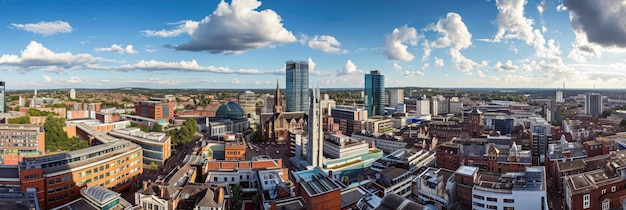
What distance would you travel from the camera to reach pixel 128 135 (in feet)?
207

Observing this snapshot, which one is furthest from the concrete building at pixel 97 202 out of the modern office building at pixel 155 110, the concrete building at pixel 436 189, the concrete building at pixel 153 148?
the modern office building at pixel 155 110

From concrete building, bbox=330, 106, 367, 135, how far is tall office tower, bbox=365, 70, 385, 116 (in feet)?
105

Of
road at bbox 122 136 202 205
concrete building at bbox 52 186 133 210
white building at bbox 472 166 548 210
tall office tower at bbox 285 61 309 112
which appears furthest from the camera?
tall office tower at bbox 285 61 309 112

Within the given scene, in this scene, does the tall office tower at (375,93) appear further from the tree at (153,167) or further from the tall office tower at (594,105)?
the tree at (153,167)

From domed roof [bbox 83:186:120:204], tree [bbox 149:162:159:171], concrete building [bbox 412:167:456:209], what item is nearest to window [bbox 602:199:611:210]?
concrete building [bbox 412:167:456:209]

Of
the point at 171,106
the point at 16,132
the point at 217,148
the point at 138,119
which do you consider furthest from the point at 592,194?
the point at 171,106

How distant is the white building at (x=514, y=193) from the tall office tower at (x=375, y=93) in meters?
102

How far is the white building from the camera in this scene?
3209 cm

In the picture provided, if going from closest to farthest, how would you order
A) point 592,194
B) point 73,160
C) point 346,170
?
1. point 592,194
2. point 73,160
3. point 346,170

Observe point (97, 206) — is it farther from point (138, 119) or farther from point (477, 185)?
point (138, 119)

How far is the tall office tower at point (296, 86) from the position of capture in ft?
415

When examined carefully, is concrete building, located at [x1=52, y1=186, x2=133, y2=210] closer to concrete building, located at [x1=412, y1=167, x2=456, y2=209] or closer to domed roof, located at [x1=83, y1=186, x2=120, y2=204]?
domed roof, located at [x1=83, y1=186, x2=120, y2=204]

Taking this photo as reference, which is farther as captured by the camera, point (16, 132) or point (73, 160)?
point (16, 132)

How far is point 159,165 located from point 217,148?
8812mm
